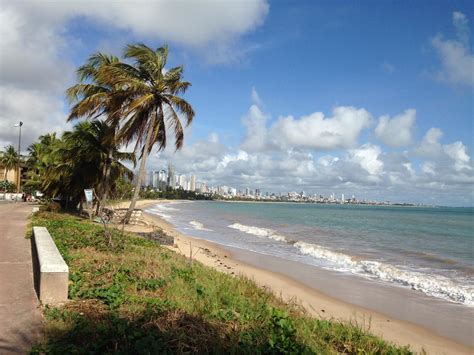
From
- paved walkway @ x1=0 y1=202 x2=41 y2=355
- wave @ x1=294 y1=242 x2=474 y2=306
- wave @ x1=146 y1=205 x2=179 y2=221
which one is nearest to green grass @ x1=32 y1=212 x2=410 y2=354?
paved walkway @ x1=0 y1=202 x2=41 y2=355

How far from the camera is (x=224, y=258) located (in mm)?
14992

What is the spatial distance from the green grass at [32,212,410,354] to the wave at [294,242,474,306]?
616 cm

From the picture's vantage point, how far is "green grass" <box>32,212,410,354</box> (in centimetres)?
404

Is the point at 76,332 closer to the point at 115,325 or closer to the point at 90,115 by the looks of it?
the point at 115,325

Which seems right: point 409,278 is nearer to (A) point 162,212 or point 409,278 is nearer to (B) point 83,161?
(B) point 83,161

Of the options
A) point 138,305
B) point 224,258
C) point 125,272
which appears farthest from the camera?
point 224,258

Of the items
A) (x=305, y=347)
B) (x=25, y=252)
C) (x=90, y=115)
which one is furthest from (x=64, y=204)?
(x=305, y=347)

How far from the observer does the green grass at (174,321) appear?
4.04 meters

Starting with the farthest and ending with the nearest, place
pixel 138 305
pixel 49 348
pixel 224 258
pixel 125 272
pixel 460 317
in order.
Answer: pixel 224 258 < pixel 460 317 < pixel 125 272 < pixel 138 305 < pixel 49 348

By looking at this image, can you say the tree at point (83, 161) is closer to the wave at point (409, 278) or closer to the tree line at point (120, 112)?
the tree line at point (120, 112)

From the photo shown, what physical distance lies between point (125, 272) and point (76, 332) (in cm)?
258

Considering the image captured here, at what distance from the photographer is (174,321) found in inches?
181

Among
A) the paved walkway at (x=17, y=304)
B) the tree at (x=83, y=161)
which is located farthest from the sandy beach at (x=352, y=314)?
the tree at (x=83, y=161)

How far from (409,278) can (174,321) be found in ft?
33.8
